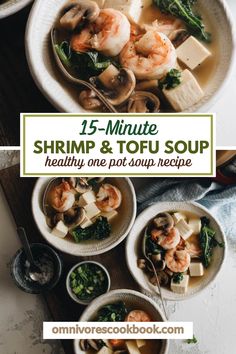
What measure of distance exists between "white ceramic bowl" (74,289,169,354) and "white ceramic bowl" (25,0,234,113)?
363 mm

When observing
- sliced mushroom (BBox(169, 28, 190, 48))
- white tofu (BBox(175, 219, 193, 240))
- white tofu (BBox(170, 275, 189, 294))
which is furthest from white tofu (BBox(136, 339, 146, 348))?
sliced mushroom (BBox(169, 28, 190, 48))

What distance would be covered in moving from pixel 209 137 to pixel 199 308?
40 centimetres

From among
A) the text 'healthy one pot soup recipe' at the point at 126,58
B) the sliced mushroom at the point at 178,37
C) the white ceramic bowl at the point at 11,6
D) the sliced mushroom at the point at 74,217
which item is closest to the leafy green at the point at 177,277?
the sliced mushroom at the point at 74,217

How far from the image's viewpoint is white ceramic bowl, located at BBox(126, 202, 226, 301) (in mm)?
1046

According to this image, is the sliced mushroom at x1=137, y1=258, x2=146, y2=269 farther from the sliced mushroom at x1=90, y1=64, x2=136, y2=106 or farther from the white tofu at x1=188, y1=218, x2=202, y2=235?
the sliced mushroom at x1=90, y1=64, x2=136, y2=106

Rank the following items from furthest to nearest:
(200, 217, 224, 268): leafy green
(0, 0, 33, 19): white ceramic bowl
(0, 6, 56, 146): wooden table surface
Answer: (200, 217, 224, 268): leafy green, (0, 6, 56, 146): wooden table surface, (0, 0, 33, 19): white ceramic bowl

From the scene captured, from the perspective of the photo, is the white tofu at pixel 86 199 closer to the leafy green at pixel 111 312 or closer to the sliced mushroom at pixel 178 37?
the leafy green at pixel 111 312

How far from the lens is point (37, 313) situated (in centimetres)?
106

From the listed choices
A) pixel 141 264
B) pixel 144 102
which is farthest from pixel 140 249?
pixel 144 102

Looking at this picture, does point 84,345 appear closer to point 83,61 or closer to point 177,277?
point 177,277

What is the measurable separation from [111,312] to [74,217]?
0.20 metres

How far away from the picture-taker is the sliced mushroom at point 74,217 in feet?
3.35

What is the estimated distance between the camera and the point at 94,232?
1.03 metres

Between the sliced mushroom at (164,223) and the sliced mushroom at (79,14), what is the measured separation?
41 centimetres
